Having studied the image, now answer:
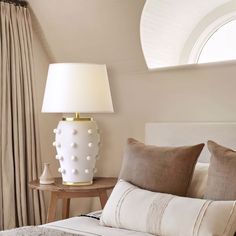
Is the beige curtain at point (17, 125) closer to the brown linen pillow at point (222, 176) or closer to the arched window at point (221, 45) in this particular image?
the arched window at point (221, 45)

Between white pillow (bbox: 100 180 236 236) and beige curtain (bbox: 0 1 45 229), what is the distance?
127cm

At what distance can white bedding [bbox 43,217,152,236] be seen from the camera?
212 cm

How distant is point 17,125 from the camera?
11.3 ft

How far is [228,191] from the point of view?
203 cm

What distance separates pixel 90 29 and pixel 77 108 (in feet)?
2.03

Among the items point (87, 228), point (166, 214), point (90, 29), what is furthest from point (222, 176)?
point (90, 29)

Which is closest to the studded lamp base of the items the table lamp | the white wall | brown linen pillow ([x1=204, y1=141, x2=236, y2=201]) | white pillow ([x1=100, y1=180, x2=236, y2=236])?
the table lamp

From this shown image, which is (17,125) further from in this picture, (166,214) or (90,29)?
(166,214)

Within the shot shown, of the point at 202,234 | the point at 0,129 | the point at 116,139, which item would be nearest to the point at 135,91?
the point at 116,139

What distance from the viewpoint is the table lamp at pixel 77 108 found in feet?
10.0

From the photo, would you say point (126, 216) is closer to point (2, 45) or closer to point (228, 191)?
point (228, 191)

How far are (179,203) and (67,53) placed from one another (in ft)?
6.11

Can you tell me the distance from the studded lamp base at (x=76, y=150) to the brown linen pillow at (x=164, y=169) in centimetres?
66

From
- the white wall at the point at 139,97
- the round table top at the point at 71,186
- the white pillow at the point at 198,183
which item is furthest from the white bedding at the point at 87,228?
the white wall at the point at 139,97
